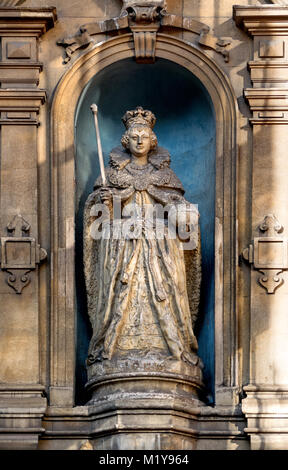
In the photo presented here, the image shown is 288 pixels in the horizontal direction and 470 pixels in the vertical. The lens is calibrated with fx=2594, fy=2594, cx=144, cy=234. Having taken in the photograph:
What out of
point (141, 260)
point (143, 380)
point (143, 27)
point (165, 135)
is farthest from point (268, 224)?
point (143, 27)

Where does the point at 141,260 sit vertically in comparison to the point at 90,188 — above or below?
below

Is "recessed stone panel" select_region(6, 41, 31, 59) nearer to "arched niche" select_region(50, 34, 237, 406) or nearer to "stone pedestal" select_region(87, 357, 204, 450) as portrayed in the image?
"arched niche" select_region(50, 34, 237, 406)

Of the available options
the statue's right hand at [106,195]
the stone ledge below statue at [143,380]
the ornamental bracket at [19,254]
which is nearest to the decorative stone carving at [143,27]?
the statue's right hand at [106,195]

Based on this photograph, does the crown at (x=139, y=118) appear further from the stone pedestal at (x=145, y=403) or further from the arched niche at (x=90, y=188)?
the stone pedestal at (x=145, y=403)

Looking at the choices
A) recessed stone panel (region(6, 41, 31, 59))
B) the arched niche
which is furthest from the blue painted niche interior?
recessed stone panel (region(6, 41, 31, 59))

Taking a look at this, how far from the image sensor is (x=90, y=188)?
29031 millimetres

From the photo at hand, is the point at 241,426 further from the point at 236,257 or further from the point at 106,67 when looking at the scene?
the point at 106,67

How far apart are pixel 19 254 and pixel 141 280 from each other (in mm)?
1362

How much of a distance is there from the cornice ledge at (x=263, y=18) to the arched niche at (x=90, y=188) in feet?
2.00

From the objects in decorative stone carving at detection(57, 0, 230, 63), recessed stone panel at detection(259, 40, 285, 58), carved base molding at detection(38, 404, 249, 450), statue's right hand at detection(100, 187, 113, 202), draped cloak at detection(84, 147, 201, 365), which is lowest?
carved base molding at detection(38, 404, 249, 450)

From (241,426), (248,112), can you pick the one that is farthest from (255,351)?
(248,112)

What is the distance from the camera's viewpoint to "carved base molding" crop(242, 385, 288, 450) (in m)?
27.3

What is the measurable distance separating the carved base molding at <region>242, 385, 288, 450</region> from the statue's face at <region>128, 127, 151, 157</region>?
2.95m

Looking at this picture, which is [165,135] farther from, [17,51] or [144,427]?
[144,427]
